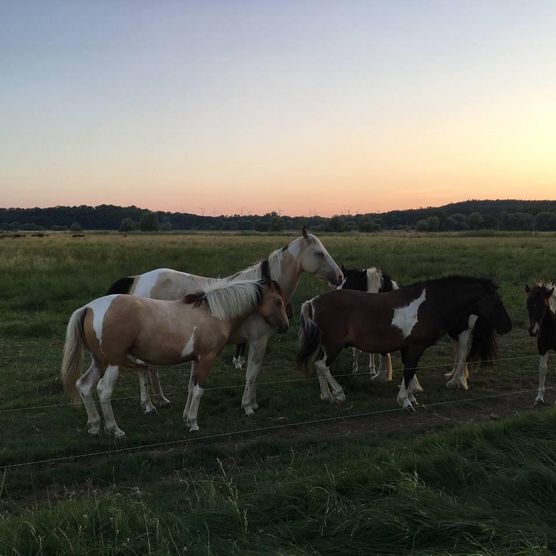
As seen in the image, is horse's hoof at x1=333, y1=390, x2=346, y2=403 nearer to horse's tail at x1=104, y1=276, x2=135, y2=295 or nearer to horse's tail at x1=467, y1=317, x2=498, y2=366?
horse's tail at x1=467, y1=317, x2=498, y2=366

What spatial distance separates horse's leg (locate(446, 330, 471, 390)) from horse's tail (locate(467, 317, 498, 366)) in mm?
155

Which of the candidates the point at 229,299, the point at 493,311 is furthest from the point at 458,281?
the point at 229,299

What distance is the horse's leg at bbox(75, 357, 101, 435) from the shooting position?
571 centimetres

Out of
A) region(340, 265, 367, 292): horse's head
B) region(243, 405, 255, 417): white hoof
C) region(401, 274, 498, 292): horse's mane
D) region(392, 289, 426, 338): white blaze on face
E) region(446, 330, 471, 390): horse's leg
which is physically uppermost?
region(401, 274, 498, 292): horse's mane

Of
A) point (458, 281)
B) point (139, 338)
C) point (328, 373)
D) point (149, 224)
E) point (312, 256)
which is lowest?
point (328, 373)

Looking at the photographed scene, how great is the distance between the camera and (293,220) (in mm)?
101312

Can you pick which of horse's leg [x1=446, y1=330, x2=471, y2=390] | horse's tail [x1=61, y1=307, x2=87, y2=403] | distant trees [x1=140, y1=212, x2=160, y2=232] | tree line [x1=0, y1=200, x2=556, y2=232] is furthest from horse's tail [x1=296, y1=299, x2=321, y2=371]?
distant trees [x1=140, y1=212, x2=160, y2=232]

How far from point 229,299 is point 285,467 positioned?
225cm

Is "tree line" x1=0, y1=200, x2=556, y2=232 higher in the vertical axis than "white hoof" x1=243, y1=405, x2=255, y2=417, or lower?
higher

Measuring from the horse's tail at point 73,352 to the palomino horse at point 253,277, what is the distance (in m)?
0.90

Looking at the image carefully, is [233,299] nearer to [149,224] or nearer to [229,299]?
[229,299]

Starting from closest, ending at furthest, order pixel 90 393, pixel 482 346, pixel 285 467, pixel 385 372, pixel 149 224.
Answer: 1. pixel 285 467
2. pixel 90 393
3. pixel 482 346
4. pixel 385 372
5. pixel 149 224

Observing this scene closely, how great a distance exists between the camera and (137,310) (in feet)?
18.5

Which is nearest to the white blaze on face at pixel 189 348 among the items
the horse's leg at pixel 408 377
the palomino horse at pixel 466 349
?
the horse's leg at pixel 408 377
